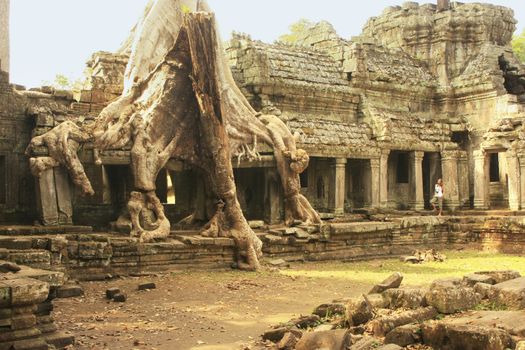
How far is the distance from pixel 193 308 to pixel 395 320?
116 inches

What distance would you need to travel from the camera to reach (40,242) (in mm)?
9734

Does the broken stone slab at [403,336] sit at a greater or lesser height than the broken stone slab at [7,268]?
lesser

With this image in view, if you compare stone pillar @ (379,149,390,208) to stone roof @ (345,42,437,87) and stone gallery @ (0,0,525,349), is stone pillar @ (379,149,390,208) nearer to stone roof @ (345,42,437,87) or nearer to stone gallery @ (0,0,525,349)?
stone gallery @ (0,0,525,349)

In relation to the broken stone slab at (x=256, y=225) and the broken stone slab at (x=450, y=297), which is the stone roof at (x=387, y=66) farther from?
the broken stone slab at (x=450, y=297)

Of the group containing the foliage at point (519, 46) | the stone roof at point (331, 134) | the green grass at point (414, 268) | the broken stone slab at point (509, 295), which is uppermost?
the foliage at point (519, 46)

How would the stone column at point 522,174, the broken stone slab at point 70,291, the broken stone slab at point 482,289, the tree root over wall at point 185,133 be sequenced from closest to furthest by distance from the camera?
the broken stone slab at point 482,289
the broken stone slab at point 70,291
the tree root over wall at point 185,133
the stone column at point 522,174

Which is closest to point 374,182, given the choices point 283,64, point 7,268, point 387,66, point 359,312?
point 283,64

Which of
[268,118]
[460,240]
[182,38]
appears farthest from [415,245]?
[182,38]

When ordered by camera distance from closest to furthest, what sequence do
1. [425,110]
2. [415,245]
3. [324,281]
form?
1. [324,281]
2. [415,245]
3. [425,110]

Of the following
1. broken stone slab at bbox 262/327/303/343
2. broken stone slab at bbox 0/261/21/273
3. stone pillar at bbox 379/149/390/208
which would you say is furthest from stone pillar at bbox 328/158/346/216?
broken stone slab at bbox 0/261/21/273

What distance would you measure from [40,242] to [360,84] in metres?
12.5

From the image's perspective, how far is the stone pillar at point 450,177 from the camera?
1984 cm

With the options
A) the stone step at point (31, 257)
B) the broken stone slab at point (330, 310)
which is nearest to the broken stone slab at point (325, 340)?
the broken stone slab at point (330, 310)

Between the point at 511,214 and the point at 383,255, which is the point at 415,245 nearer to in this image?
the point at 383,255
